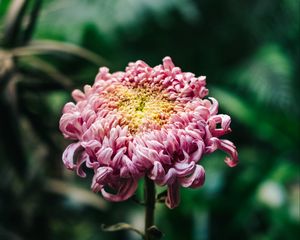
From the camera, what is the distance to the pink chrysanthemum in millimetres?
363

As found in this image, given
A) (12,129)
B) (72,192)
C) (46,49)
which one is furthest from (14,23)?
(72,192)

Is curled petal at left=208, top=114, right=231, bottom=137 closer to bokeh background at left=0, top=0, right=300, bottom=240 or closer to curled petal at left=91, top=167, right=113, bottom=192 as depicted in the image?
curled petal at left=91, top=167, right=113, bottom=192

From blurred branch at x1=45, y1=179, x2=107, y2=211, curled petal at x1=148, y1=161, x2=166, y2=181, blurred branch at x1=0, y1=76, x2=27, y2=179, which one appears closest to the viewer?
curled petal at x1=148, y1=161, x2=166, y2=181

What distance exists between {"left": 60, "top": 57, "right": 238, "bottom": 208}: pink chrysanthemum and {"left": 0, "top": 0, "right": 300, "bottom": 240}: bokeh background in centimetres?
35

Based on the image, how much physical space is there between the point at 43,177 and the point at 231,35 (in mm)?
958

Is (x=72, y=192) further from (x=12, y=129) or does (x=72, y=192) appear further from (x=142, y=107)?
(x=142, y=107)

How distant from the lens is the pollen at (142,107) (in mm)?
396

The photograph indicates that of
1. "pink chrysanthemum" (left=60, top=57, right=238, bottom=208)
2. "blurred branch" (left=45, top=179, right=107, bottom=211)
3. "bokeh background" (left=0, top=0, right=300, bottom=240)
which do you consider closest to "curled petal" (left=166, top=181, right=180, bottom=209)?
"pink chrysanthemum" (left=60, top=57, right=238, bottom=208)

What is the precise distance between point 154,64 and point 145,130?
0.83 metres

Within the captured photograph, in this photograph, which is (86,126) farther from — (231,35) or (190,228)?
(231,35)

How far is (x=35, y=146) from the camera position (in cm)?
97

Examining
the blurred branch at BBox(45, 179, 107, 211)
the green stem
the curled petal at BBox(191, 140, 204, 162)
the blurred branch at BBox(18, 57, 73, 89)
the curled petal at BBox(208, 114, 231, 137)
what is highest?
the blurred branch at BBox(18, 57, 73, 89)

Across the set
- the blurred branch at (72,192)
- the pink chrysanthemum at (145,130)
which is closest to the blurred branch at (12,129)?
the blurred branch at (72,192)

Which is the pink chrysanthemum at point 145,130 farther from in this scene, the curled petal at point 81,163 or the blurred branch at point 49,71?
the blurred branch at point 49,71
